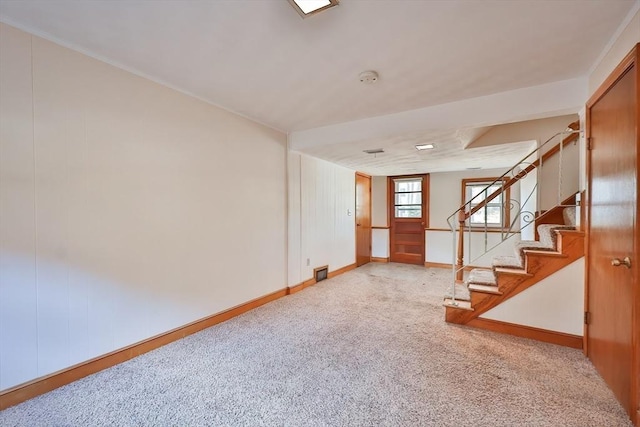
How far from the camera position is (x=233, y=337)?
2.58 m

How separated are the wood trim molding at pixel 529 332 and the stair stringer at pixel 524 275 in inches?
3.7

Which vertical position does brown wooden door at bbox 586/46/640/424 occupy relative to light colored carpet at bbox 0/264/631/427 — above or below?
above

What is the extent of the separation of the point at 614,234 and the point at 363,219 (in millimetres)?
4621

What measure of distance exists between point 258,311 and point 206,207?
4.63ft

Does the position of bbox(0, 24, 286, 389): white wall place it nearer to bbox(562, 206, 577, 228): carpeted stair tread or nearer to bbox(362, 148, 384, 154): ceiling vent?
bbox(362, 148, 384, 154): ceiling vent

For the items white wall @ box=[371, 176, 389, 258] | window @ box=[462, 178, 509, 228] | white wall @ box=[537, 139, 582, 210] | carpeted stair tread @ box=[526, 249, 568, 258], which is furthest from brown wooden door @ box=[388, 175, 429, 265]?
carpeted stair tread @ box=[526, 249, 568, 258]

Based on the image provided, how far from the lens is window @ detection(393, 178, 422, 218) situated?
6293 mm

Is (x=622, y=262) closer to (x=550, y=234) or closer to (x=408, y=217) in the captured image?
(x=550, y=234)

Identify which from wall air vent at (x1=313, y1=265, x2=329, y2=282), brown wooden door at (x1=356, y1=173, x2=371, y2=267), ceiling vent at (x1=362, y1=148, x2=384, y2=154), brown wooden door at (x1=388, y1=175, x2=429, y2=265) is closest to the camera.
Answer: ceiling vent at (x1=362, y1=148, x2=384, y2=154)

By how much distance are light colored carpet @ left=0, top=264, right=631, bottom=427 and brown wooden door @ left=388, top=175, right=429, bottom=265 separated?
140 inches

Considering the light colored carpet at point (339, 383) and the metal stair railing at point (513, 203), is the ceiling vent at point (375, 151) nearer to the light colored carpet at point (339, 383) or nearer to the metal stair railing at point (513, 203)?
the metal stair railing at point (513, 203)

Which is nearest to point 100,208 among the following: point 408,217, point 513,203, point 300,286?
point 300,286

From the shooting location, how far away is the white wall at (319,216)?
4.05m

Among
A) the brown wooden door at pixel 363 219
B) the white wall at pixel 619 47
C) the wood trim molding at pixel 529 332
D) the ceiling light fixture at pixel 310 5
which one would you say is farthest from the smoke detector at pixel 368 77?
the brown wooden door at pixel 363 219
